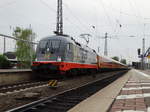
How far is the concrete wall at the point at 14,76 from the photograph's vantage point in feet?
50.4

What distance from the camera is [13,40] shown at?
16.8 m

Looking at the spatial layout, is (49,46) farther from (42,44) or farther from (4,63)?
(4,63)

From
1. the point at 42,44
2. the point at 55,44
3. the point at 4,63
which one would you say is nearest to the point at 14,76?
the point at 4,63

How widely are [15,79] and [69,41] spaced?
4.54 metres

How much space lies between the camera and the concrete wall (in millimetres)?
15375

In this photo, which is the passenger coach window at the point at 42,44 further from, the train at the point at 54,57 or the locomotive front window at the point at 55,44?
the locomotive front window at the point at 55,44

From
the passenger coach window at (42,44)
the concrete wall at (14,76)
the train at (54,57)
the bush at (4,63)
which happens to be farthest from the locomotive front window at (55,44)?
the bush at (4,63)

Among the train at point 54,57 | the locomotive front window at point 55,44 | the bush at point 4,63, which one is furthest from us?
the locomotive front window at point 55,44

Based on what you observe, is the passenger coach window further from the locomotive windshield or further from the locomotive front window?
the locomotive front window

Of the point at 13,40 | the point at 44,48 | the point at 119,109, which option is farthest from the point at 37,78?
the point at 119,109

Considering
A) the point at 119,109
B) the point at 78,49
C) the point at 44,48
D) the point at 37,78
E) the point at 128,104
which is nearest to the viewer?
the point at 119,109

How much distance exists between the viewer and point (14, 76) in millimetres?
16766

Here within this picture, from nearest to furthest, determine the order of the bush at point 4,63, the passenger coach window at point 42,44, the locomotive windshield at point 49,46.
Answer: the bush at point 4,63, the locomotive windshield at point 49,46, the passenger coach window at point 42,44

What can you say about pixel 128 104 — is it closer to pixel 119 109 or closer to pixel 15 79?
pixel 119 109
